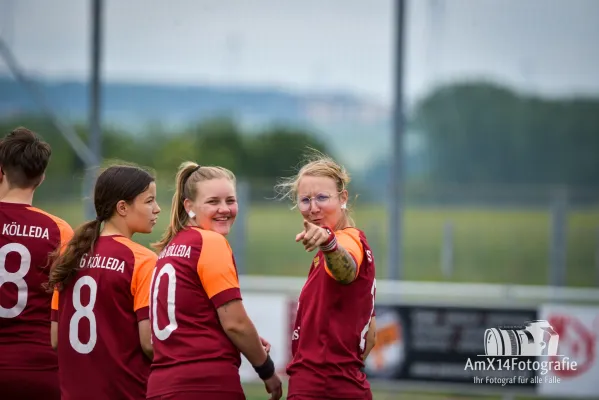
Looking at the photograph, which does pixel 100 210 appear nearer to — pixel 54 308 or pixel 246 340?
pixel 54 308

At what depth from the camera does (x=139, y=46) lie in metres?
14.5

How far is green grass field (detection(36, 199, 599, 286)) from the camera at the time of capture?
10516 mm

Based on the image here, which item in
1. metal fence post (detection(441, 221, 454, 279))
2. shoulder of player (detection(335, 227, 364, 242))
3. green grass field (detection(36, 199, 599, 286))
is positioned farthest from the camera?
metal fence post (detection(441, 221, 454, 279))

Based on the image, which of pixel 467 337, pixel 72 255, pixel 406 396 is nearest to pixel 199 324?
pixel 72 255

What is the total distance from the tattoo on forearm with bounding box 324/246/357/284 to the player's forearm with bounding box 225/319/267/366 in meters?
0.43

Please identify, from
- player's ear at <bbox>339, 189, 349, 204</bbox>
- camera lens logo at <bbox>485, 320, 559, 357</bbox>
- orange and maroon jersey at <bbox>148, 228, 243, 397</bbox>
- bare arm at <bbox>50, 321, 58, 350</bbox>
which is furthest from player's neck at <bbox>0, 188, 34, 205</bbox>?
camera lens logo at <bbox>485, 320, 559, 357</bbox>

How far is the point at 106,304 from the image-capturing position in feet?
13.0

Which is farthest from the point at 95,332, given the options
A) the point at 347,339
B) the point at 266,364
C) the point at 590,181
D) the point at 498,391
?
the point at 590,181

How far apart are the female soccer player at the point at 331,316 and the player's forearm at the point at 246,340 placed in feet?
0.65

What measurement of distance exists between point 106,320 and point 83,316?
0.36 ft

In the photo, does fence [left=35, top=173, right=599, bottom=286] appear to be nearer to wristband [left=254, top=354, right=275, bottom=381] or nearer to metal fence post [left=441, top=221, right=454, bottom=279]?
metal fence post [left=441, top=221, right=454, bottom=279]

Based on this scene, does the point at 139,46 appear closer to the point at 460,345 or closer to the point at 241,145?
the point at 241,145

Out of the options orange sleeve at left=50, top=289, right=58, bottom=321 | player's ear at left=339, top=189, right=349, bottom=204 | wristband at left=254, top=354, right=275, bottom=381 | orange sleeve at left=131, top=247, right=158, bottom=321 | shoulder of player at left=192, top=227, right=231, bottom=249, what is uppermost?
player's ear at left=339, top=189, right=349, bottom=204

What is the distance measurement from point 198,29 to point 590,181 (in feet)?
23.7
